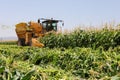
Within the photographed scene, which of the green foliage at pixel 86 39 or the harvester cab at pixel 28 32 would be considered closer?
the green foliage at pixel 86 39

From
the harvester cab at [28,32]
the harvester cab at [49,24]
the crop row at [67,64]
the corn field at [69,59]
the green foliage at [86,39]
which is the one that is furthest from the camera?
the harvester cab at [49,24]

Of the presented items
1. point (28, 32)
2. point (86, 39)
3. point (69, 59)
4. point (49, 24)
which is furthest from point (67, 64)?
point (49, 24)

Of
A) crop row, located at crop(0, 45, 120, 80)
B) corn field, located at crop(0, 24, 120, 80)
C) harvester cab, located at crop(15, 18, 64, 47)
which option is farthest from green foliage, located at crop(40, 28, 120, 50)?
crop row, located at crop(0, 45, 120, 80)

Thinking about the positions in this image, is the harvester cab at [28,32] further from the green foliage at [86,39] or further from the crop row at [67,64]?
the crop row at [67,64]

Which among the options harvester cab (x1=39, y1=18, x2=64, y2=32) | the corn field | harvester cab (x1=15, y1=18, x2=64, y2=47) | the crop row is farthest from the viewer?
harvester cab (x1=39, y1=18, x2=64, y2=32)

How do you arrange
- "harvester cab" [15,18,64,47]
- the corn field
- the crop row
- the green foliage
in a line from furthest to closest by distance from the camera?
"harvester cab" [15,18,64,47], the green foliage, the crop row, the corn field

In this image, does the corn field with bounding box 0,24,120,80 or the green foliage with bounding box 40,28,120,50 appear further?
the green foliage with bounding box 40,28,120,50

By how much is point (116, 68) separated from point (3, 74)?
329 cm

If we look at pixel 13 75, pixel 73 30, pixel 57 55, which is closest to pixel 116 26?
pixel 73 30

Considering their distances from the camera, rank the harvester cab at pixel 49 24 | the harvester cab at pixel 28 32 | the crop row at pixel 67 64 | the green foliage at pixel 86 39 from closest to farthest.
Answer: the crop row at pixel 67 64 → the green foliage at pixel 86 39 → the harvester cab at pixel 28 32 → the harvester cab at pixel 49 24

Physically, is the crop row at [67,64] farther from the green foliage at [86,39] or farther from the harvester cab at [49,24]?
the harvester cab at [49,24]

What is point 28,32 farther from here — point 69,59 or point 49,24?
point 69,59

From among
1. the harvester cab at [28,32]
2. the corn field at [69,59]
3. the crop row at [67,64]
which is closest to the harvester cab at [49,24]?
the harvester cab at [28,32]

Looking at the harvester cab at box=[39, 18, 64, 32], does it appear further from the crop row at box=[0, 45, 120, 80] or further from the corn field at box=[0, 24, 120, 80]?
the crop row at box=[0, 45, 120, 80]
